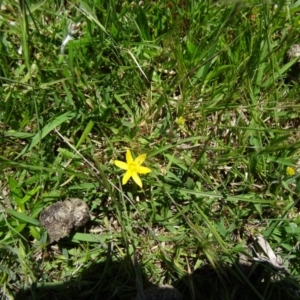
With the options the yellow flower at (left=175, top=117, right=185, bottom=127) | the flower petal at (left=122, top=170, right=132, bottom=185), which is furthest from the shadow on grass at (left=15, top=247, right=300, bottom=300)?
the yellow flower at (left=175, top=117, right=185, bottom=127)

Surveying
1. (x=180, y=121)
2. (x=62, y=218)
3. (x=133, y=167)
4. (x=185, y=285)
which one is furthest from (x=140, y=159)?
(x=185, y=285)

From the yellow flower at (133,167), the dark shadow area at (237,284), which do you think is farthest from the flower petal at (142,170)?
the dark shadow area at (237,284)

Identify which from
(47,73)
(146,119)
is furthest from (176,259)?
(47,73)

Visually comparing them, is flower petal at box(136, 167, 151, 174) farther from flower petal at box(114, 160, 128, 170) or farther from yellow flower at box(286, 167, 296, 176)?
yellow flower at box(286, 167, 296, 176)

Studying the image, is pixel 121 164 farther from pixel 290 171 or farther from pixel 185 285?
pixel 290 171

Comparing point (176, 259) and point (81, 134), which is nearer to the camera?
point (176, 259)

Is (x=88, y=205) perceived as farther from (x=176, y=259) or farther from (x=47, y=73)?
(x=47, y=73)
